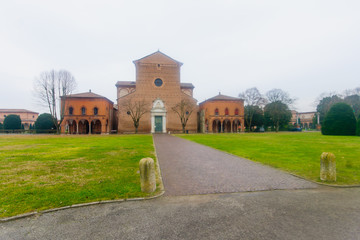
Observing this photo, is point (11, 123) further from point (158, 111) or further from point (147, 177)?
point (147, 177)

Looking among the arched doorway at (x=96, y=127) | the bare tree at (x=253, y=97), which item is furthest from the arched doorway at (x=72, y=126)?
the bare tree at (x=253, y=97)

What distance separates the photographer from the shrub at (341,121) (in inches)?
1037

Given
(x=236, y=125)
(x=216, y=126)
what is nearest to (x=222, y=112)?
(x=216, y=126)

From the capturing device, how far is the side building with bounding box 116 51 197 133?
33.7 meters

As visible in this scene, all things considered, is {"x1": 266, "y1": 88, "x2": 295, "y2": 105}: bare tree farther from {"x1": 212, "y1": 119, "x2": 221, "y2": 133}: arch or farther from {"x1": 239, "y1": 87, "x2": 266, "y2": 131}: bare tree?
{"x1": 212, "y1": 119, "x2": 221, "y2": 133}: arch

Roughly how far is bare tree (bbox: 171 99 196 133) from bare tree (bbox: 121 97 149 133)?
5.93 metres

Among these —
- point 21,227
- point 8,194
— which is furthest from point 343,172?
point 8,194

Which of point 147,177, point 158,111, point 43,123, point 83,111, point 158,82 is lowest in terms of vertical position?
point 147,177

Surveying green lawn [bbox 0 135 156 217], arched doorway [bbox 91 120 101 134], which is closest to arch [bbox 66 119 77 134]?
arched doorway [bbox 91 120 101 134]

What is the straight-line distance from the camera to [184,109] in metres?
34.7

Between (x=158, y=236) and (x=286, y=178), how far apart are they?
4317 millimetres

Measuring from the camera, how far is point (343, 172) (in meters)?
5.50

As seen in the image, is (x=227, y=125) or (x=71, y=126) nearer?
(x=71, y=126)

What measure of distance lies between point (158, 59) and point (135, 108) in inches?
442
